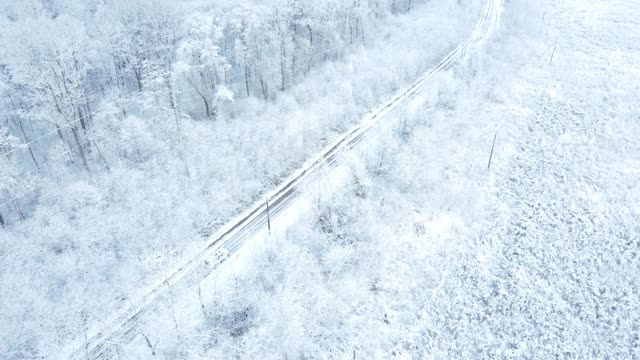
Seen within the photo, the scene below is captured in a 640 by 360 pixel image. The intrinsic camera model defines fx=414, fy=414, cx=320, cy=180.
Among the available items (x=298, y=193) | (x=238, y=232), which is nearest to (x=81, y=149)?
(x=238, y=232)

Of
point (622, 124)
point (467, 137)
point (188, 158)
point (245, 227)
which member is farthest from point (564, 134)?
point (188, 158)

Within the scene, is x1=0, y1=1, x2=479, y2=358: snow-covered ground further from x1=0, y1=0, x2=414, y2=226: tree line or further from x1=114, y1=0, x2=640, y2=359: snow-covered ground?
x1=114, y1=0, x2=640, y2=359: snow-covered ground

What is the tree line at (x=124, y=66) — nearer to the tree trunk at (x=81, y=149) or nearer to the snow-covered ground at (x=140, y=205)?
the tree trunk at (x=81, y=149)

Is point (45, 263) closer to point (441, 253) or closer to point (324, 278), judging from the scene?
point (324, 278)

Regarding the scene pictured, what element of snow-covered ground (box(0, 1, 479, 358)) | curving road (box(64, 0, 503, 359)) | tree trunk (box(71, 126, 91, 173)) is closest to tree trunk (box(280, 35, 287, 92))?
snow-covered ground (box(0, 1, 479, 358))

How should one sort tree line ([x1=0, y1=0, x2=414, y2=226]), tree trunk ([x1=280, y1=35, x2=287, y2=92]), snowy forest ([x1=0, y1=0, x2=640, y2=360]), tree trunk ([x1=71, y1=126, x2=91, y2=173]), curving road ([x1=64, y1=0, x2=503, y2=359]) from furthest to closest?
tree trunk ([x1=280, y1=35, x2=287, y2=92]), tree trunk ([x1=71, y1=126, x2=91, y2=173]), tree line ([x1=0, y1=0, x2=414, y2=226]), snowy forest ([x1=0, y1=0, x2=640, y2=360]), curving road ([x1=64, y1=0, x2=503, y2=359])
